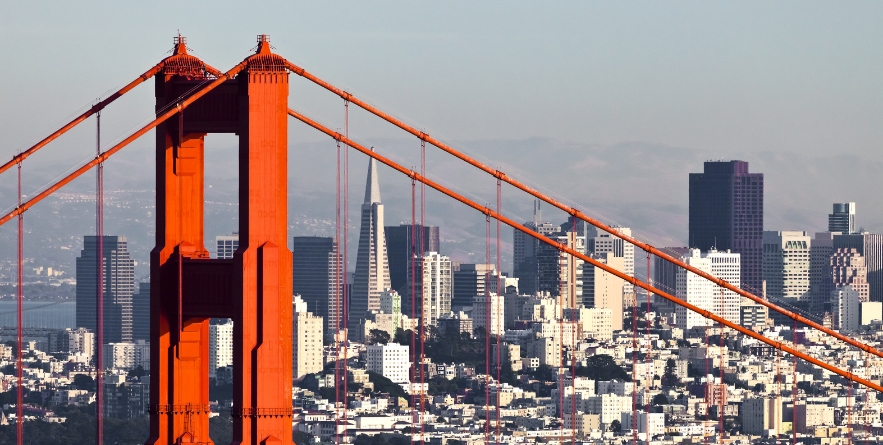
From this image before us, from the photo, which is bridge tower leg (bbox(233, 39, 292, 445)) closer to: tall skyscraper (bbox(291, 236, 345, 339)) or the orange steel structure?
the orange steel structure

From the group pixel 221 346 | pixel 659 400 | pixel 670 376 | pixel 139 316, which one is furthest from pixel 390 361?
pixel 221 346

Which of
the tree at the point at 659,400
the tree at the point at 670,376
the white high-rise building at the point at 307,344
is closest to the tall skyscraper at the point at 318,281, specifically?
the white high-rise building at the point at 307,344

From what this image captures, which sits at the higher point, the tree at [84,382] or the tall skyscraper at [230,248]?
the tall skyscraper at [230,248]

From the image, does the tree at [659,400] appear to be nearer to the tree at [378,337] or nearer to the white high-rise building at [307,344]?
the white high-rise building at [307,344]

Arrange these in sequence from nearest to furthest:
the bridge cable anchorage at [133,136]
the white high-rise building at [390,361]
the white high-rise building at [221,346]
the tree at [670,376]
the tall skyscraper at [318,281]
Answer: the bridge cable anchorage at [133,136]
the white high-rise building at [221,346]
the tree at [670,376]
the white high-rise building at [390,361]
the tall skyscraper at [318,281]

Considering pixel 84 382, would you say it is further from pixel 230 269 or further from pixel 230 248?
pixel 230 269

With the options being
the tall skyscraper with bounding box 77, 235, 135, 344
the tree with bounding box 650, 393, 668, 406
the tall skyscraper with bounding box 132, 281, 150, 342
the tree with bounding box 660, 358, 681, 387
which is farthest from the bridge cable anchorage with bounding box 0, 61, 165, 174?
the tall skyscraper with bounding box 77, 235, 135, 344

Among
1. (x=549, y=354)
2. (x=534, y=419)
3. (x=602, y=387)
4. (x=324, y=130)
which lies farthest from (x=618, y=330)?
(x=324, y=130)

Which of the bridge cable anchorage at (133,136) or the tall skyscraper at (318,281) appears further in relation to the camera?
the tall skyscraper at (318,281)
